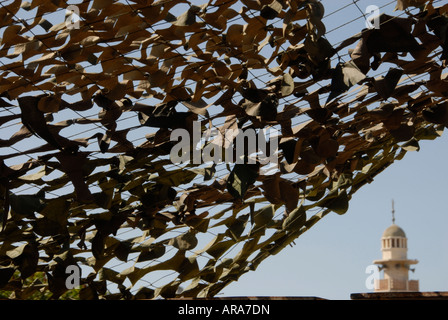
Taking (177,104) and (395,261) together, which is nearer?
(177,104)

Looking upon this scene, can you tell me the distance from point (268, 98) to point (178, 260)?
0.55 m

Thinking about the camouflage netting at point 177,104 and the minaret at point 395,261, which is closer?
the camouflage netting at point 177,104

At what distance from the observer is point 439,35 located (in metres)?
1.17

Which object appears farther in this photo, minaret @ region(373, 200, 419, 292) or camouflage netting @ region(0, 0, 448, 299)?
minaret @ region(373, 200, 419, 292)

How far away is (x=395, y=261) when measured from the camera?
31.6 metres

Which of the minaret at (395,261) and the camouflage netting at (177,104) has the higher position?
the minaret at (395,261)

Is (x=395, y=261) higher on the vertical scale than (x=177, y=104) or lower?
higher

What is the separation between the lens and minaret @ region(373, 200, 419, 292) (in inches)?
1172

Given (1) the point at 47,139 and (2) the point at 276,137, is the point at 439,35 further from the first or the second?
(1) the point at 47,139

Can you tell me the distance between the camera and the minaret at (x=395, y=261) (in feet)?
97.7

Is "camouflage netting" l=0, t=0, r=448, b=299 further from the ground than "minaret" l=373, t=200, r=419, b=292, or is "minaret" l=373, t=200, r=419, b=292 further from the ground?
"minaret" l=373, t=200, r=419, b=292

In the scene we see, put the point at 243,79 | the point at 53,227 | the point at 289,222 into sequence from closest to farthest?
1. the point at 243,79
2. the point at 53,227
3. the point at 289,222
